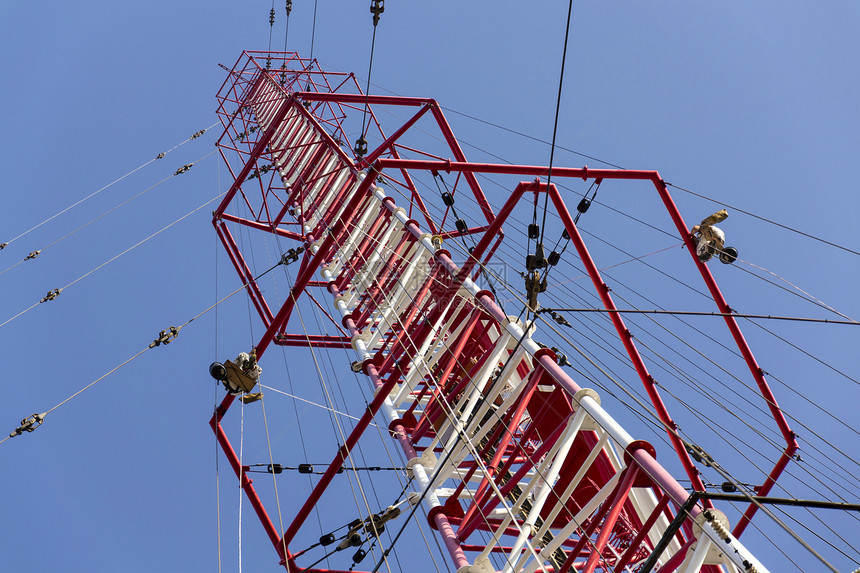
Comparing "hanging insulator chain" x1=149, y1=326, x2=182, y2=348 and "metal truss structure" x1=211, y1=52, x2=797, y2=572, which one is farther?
"hanging insulator chain" x1=149, y1=326, x2=182, y2=348

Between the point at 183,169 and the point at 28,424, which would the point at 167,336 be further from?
the point at 183,169

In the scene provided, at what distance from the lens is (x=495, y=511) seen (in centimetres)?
942

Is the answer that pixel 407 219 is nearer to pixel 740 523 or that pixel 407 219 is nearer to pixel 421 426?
pixel 421 426

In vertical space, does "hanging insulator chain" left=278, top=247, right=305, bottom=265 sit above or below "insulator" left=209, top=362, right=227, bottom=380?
above

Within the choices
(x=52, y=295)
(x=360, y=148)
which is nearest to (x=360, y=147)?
(x=360, y=148)

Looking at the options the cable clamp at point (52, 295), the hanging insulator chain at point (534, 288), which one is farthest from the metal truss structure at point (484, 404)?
the cable clamp at point (52, 295)

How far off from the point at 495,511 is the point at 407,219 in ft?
19.9

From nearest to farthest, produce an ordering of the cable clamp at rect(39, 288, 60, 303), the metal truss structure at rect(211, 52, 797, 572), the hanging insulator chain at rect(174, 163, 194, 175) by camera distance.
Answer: the metal truss structure at rect(211, 52, 797, 572) < the cable clamp at rect(39, 288, 60, 303) < the hanging insulator chain at rect(174, 163, 194, 175)

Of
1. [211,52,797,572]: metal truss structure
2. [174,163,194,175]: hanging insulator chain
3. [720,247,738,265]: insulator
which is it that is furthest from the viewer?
[174,163,194,175]: hanging insulator chain

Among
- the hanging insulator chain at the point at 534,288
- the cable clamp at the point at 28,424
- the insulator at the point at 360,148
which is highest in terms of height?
the insulator at the point at 360,148

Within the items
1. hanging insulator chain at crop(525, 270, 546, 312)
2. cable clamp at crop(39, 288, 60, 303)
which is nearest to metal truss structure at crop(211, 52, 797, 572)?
hanging insulator chain at crop(525, 270, 546, 312)

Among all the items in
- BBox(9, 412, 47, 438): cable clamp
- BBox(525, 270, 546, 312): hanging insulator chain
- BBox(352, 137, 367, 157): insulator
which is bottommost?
BBox(9, 412, 47, 438): cable clamp

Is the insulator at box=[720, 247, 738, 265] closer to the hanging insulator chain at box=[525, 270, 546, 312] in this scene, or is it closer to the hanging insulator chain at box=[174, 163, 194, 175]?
the hanging insulator chain at box=[525, 270, 546, 312]

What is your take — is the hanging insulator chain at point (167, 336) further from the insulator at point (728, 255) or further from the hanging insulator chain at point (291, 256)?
the insulator at point (728, 255)
